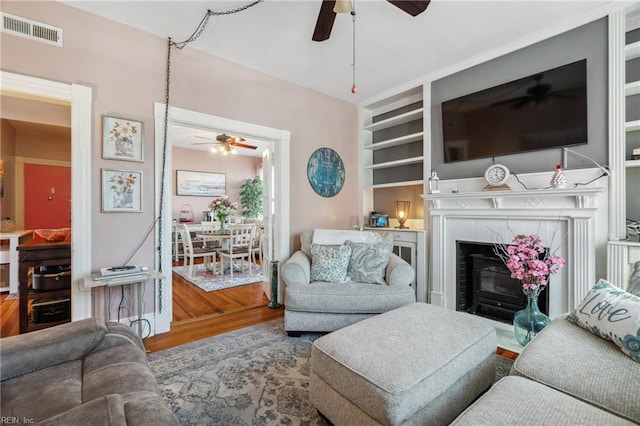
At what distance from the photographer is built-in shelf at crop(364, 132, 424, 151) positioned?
3618 millimetres

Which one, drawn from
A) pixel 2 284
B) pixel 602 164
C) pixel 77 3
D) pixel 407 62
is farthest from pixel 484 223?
pixel 2 284

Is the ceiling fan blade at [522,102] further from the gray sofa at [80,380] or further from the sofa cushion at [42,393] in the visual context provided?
the sofa cushion at [42,393]

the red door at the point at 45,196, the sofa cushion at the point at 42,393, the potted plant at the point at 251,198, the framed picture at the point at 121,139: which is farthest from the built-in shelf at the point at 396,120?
the red door at the point at 45,196

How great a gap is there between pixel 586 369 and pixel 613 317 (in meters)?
0.35

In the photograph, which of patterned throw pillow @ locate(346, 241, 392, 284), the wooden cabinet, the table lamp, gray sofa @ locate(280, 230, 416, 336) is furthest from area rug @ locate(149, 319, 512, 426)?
the table lamp

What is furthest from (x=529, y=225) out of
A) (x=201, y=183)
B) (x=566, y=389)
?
(x=201, y=183)

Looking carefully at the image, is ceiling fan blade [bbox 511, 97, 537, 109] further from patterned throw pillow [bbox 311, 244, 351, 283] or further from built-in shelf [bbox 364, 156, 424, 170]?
patterned throw pillow [bbox 311, 244, 351, 283]

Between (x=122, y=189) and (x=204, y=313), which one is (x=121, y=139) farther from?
(x=204, y=313)

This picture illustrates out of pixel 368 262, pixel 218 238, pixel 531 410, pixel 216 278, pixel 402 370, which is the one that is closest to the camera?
pixel 531 410

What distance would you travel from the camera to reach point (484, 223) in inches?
115

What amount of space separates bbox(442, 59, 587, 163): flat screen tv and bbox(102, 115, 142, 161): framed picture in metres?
3.18

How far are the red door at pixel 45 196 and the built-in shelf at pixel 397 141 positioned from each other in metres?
5.47

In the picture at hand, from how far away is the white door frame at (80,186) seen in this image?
2338 millimetres

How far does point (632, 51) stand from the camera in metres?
2.22
